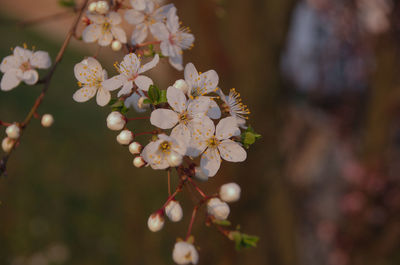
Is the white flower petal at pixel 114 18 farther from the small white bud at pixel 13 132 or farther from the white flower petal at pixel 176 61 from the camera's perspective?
the small white bud at pixel 13 132

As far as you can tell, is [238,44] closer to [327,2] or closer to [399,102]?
[399,102]

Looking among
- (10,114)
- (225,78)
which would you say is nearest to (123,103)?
(225,78)

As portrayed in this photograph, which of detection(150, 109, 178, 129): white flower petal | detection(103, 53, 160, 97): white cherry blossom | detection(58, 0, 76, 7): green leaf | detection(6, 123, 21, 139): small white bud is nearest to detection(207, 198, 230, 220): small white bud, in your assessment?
detection(150, 109, 178, 129): white flower petal

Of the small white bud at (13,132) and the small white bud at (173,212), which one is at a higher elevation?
the small white bud at (13,132)

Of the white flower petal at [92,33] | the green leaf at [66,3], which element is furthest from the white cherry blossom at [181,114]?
the green leaf at [66,3]

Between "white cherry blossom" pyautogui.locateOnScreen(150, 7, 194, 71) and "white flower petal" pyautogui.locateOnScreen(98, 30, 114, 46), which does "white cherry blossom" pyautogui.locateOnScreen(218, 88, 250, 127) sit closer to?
"white cherry blossom" pyautogui.locateOnScreen(150, 7, 194, 71)

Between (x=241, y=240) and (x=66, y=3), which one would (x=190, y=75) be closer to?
(x=241, y=240)
